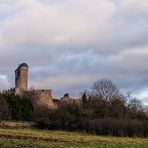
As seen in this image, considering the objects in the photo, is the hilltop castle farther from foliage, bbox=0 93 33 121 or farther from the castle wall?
foliage, bbox=0 93 33 121

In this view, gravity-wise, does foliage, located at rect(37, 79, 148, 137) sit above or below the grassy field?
above

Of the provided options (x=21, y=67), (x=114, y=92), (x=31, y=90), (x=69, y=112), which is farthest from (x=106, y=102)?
(x=21, y=67)

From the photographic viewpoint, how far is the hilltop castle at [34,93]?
124 metres

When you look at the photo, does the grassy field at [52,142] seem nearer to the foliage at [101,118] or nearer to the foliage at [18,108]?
the foliage at [101,118]

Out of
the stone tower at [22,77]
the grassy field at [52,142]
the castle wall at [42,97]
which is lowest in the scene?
the grassy field at [52,142]

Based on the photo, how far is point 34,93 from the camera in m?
127

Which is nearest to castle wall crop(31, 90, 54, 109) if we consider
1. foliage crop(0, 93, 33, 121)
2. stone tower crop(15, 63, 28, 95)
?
stone tower crop(15, 63, 28, 95)

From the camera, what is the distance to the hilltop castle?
12390 centimetres

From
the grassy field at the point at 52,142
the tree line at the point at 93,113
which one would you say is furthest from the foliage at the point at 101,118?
the grassy field at the point at 52,142

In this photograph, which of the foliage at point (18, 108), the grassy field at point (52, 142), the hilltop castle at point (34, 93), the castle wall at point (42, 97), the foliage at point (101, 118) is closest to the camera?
the grassy field at point (52, 142)

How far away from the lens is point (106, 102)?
115 m

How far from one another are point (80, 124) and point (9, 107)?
74.1 ft

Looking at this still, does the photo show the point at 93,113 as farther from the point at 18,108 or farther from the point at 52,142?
the point at 52,142

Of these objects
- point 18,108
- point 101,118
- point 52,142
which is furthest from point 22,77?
point 52,142
